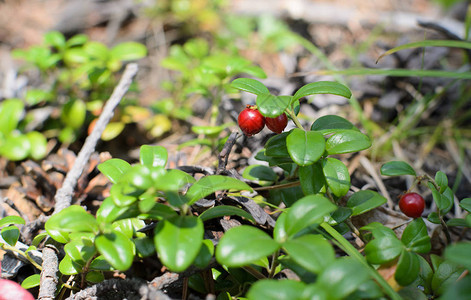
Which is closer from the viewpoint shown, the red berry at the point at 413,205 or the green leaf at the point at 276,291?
the green leaf at the point at 276,291

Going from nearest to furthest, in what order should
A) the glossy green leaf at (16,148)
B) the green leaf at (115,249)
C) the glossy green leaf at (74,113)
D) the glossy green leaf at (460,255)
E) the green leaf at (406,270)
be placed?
1. the glossy green leaf at (460,255)
2. the green leaf at (115,249)
3. the green leaf at (406,270)
4. the glossy green leaf at (16,148)
5. the glossy green leaf at (74,113)

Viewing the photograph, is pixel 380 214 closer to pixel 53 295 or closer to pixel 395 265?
pixel 395 265

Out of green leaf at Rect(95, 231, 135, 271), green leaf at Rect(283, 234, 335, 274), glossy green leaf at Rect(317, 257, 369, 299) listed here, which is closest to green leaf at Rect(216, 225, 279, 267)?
green leaf at Rect(283, 234, 335, 274)

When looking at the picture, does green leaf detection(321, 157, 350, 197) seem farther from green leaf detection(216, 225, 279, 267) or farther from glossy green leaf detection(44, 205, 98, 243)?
glossy green leaf detection(44, 205, 98, 243)

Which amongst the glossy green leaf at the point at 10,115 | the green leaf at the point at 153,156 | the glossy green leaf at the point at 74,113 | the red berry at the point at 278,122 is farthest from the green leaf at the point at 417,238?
the glossy green leaf at the point at 10,115

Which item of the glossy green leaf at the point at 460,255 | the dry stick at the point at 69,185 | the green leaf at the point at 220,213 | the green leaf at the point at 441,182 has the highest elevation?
the glossy green leaf at the point at 460,255

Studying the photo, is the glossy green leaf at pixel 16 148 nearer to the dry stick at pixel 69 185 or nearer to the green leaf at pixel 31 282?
the dry stick at pixel 69 185

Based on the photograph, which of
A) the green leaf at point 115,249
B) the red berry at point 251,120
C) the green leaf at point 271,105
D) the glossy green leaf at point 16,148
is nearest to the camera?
the green leaf at point 115,249

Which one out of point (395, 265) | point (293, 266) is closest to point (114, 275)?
point (293, 266)
